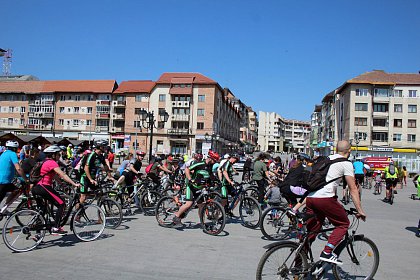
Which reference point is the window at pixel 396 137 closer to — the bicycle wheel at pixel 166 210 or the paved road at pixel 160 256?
the paved road at pixel 160 256

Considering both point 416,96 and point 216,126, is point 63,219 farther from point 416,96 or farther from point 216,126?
point 416,96

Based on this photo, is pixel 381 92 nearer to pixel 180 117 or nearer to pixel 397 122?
pixel 397 122

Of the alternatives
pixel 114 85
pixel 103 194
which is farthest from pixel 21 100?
pixel 103 194

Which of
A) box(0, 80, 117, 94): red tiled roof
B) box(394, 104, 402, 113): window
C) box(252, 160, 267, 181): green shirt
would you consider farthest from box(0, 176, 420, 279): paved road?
box(0, 80, 117, 94): red tiled roof

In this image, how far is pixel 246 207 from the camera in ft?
27.9

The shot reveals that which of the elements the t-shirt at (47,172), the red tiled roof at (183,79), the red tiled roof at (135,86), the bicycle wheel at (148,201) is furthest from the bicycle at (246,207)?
Result: the red tiled roof at (135,86)

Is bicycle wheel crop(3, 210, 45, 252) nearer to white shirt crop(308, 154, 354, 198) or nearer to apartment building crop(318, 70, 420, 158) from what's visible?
white shirt crop(308, 154, 354, 198)

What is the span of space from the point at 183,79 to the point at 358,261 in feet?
190

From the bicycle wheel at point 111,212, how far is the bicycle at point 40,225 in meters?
0.78

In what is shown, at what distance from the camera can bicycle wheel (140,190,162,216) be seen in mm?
9500

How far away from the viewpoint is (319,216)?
178 inches

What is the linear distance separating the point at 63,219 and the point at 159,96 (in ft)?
186

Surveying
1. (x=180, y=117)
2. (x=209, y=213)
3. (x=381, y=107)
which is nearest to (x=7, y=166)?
(x=209, y=213)

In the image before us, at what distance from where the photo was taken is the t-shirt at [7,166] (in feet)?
21.5
